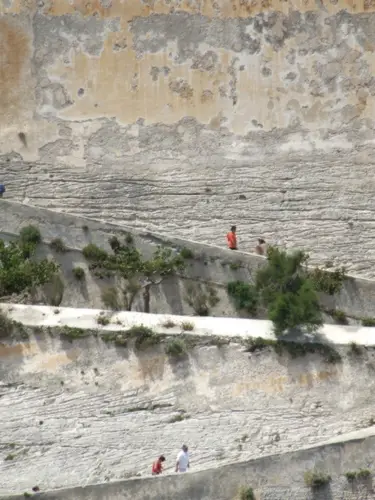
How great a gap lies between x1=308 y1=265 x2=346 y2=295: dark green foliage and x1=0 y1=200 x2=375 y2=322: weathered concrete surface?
99mm

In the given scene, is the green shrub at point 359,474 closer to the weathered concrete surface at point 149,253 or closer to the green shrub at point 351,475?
the green shrub at point 351,475

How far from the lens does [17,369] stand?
500 inches

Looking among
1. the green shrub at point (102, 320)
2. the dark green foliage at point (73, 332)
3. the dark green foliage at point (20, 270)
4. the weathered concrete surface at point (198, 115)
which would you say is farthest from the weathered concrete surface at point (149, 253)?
the dark green foliage at point (73, 332)

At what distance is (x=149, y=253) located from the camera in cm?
1550

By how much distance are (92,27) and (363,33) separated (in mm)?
4618

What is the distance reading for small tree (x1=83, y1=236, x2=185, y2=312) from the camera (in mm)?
15039

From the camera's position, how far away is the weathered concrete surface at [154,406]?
472 inches

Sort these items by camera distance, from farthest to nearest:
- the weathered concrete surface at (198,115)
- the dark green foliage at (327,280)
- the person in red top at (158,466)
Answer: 1. the weathered concrete surface at (198,115)
2. the dark green foliage at (327,280)
3. the person in red top at (158,466)

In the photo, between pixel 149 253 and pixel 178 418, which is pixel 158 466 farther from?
pixel 149 253

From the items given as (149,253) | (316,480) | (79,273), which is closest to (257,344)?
(316,480)

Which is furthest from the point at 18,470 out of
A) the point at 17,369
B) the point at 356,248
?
the point at 356,248

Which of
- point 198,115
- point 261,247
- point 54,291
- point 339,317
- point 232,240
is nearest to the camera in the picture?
point 339,317

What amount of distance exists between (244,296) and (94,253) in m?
2.34

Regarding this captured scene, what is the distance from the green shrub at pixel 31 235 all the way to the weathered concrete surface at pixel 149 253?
0.34ft
